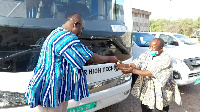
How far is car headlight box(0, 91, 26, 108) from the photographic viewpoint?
6.72 feet

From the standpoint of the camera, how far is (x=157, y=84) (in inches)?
98.7

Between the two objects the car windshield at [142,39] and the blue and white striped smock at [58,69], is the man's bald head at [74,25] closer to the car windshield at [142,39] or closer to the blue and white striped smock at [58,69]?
the blue and white striped smock at [58,69]

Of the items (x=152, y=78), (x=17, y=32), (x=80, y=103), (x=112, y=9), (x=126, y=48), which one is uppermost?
(x=112, y=9)

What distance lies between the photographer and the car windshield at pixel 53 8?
8.38 feet

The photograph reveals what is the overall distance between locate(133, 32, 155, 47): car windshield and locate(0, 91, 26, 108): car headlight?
4417 millimetres

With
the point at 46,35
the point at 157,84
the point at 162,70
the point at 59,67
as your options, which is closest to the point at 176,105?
the point at 157,84

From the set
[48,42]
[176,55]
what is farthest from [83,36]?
[176,55]

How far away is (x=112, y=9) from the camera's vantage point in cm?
353

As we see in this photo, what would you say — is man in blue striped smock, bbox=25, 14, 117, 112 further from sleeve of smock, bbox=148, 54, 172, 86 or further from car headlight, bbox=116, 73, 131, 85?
car headlight, bbox=116, 73, 131, 85

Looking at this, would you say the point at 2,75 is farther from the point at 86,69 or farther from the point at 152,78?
the point at 152,78

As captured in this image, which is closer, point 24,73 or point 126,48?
point 24,73

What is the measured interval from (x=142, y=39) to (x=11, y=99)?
4808mm

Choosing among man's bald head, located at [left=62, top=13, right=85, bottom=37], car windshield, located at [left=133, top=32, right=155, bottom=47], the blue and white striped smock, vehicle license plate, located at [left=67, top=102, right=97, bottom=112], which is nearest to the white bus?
vehicle license plate, located at [left=67, top=102, right=97, bottom=112]

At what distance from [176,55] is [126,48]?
2353 mm
